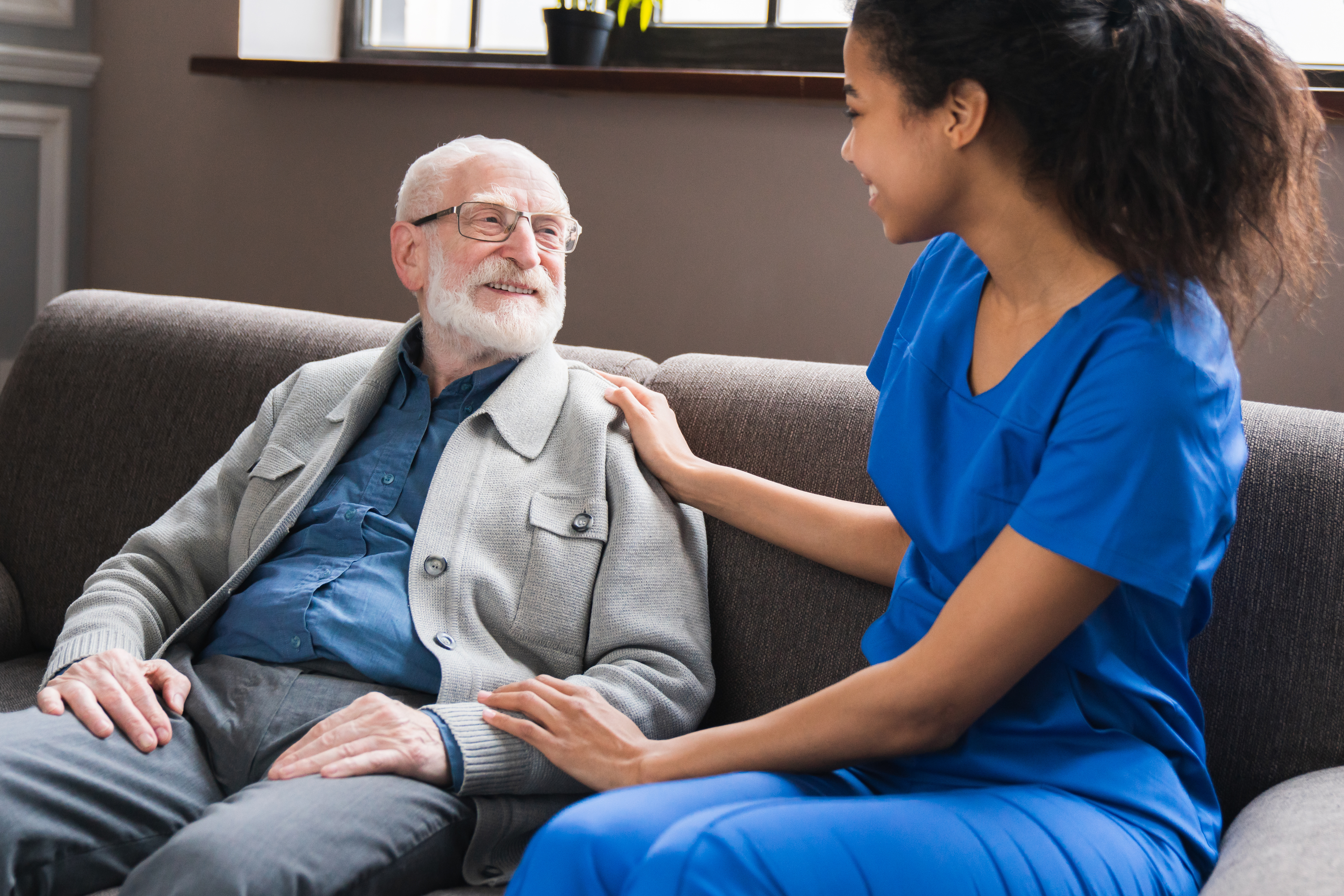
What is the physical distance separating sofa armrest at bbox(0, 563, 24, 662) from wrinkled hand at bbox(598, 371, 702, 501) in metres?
1.02

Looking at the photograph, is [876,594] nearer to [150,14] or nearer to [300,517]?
[300,517]

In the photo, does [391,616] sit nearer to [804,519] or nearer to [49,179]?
[804,519]

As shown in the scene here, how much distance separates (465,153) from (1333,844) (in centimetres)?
137

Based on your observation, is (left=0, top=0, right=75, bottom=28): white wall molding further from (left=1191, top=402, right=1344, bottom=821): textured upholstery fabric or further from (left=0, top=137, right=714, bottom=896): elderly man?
(left=1191, top=402, right=1344, bottom=821): textured upholstery fabric

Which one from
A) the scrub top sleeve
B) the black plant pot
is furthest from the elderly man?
the black plant pot

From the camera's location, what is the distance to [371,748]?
1292 mm

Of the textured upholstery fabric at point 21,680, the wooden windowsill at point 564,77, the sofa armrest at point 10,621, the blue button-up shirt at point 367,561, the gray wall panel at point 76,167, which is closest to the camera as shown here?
the blue button-up shirt at point 367,561

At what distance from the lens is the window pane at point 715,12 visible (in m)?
2.51

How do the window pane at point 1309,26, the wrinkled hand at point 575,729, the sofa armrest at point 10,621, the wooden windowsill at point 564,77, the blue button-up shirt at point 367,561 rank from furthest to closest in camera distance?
the wooden windowsill at point 564,77 → the window pane at point 1309,26 → the sofa armrest at point 10,621 → the blue button-up shirt at point 367,561 → the wrinkled hand at point 575,729

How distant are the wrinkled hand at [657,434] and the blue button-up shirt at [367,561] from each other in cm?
18

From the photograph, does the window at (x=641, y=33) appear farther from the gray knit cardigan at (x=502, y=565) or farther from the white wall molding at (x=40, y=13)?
the gray knit cardigan at (x=502, y=565)

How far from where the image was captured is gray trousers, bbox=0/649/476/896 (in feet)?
3.73

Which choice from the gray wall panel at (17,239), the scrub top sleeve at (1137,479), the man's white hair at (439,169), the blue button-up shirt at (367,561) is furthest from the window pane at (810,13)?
the gray wall panel at (17,239)

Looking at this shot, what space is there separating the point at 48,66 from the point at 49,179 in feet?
0.93
